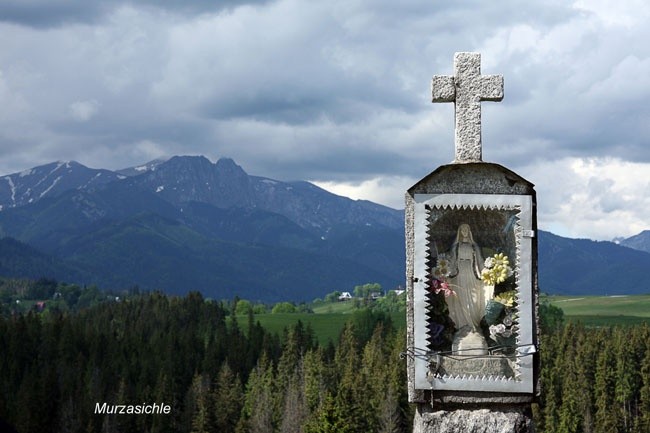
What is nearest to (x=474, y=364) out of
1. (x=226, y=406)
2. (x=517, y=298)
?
(x=517, y=298)

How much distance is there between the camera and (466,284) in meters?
14.5

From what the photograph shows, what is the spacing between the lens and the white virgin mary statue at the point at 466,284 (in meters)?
14.4

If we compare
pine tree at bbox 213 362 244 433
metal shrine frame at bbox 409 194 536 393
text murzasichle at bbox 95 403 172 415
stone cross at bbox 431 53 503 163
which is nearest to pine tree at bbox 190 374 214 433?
pine tree at bbox 213 362 244 433

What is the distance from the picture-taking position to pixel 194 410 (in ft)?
411

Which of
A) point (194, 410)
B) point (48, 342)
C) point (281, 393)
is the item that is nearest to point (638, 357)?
point (281, 393)

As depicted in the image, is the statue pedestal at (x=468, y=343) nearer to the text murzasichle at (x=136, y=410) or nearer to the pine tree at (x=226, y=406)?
the text murzasichle at (x=136, y=410)

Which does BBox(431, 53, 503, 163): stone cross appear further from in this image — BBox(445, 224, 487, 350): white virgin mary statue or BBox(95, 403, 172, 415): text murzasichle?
BBox(95, 403, 172, 415): text murzasichle

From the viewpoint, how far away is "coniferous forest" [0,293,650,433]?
106938mm

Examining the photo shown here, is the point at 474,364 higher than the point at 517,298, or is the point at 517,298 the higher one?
the point at 517,298

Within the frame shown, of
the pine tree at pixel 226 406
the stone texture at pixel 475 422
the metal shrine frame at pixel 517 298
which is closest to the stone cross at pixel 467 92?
the metal shrine frame at pixel 517 298

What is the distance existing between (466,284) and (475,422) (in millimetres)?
2091

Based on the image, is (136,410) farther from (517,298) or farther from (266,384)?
(517,298)

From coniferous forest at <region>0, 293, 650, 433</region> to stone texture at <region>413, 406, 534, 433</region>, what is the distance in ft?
196

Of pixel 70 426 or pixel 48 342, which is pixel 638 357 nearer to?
pixel 70 426
